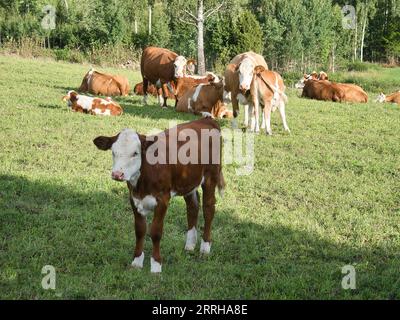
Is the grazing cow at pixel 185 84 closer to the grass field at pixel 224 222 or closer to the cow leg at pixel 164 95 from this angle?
the cow leg at pixel 164 95

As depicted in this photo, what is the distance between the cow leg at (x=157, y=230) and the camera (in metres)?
5.27

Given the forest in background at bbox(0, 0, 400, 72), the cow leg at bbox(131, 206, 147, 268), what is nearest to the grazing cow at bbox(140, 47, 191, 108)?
the cow leg at bbox(131, 206, 147, 268)

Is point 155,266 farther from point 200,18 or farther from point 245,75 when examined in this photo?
point 200,18

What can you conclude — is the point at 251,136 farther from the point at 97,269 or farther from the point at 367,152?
the point at 97,269

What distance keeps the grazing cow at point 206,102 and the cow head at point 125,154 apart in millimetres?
9477

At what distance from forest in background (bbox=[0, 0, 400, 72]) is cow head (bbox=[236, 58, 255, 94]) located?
19930mm

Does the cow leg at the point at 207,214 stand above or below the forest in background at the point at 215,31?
below

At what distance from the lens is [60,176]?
27.4 ft

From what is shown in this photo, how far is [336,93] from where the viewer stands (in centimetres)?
1959

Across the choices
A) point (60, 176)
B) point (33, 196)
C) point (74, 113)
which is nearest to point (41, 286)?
point (33, 196)

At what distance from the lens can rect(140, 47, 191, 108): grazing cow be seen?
52.1ft

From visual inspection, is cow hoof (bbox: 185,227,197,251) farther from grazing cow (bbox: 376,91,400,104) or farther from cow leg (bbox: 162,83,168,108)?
grazing cow (bbox: 376,91,400,104)

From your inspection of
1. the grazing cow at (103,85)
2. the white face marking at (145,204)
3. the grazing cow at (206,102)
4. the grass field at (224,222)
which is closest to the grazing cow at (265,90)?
the grass field at (224,222)
